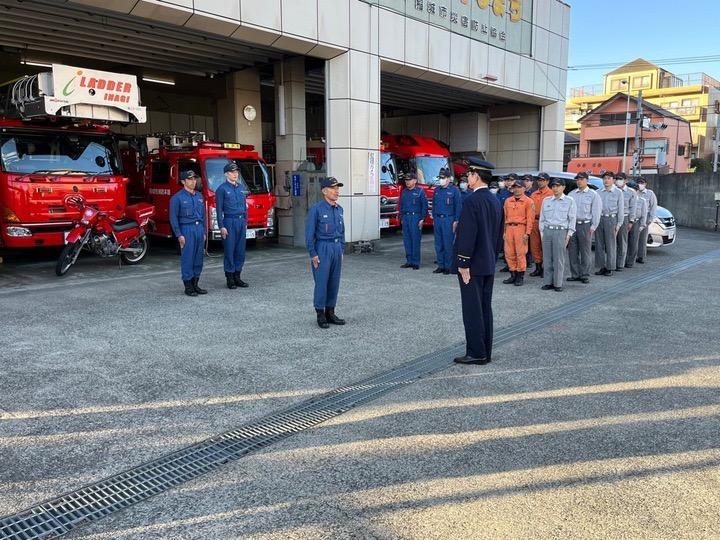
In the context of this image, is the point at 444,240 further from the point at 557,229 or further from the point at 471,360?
the point at 471,360

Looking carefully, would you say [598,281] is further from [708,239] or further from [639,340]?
[708,239]

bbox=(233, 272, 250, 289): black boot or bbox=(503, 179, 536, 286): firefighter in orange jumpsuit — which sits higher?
bbox=(503, 179, 536, 286): firefighter in orange jumpsuit

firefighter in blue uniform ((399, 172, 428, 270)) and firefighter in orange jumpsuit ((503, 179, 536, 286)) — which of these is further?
firefighter in blue uniform ((399, 172, 428, 270))

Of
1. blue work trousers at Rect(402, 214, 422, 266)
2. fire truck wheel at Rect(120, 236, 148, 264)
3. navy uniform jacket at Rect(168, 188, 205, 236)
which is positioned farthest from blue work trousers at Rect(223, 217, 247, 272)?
blue work trousers at Rect(402, 214, 422, 266)

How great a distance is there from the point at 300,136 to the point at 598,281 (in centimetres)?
779

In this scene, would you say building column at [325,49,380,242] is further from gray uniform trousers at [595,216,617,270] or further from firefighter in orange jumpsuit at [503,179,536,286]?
gray uniform trousers at [595,216,617,270]

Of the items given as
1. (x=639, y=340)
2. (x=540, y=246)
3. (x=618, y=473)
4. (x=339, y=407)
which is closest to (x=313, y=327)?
(x=339, y=407)

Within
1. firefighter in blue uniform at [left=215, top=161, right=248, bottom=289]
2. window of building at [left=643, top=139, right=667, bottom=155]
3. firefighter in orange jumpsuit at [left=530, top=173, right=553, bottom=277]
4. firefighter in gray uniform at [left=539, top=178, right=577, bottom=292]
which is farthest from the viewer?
window of building at [left=643, top=139, right=667, bottom=155]

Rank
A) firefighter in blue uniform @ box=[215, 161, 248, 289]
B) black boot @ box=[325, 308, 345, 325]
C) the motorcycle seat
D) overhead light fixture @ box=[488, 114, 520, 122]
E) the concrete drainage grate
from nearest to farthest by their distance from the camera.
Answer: the concrete drainage grate, black boot @ box=[325, 308, 345, 325], firefighter in blue uniform @ box=[215, 161, 248, 289], the motorcycle seat, overhead light fixture @ box=[488, 114, 520, 122]

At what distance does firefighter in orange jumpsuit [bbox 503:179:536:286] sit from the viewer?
9328 mm

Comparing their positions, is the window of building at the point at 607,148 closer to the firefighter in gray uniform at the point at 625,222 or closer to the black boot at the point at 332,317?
the firefighter in gray uniform at the point at 625,222

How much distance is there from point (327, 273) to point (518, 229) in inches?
159

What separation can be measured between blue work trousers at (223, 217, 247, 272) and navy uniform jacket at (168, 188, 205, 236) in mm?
669

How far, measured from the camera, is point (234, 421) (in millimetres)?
Result: 4090
